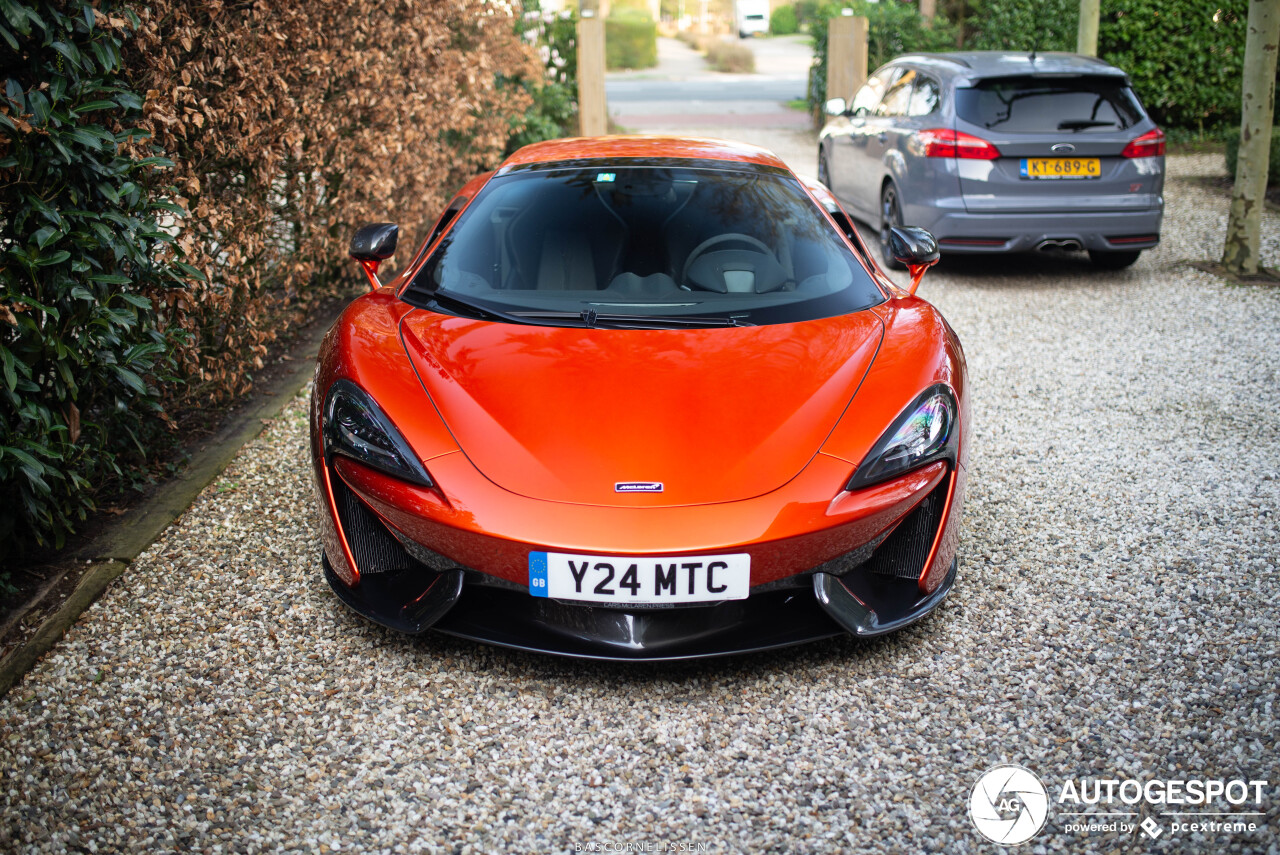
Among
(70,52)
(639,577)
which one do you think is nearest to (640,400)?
(639,577)

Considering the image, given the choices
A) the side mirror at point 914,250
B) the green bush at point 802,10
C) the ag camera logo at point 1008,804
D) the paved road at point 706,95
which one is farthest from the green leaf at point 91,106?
the green bush at point 802,10

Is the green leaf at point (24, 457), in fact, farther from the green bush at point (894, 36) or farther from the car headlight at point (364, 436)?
the green bush at point (894, 36)

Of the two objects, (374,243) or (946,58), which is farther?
(946,58)

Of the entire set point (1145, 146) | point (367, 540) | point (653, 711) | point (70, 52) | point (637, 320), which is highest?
point (70, 52)

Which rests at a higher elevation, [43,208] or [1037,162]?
[43,208]

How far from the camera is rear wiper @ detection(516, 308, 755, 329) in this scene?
10.00ft

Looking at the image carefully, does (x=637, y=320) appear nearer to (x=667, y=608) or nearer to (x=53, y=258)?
(x=667, y=608)

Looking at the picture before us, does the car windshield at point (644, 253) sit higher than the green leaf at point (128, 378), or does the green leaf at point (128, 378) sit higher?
the car windshield at point (644, 253)

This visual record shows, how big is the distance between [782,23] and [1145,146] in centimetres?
4600

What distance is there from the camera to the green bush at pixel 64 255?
110 inches

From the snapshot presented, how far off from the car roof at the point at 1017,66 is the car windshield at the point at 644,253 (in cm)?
394

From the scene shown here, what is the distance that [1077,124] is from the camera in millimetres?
6680

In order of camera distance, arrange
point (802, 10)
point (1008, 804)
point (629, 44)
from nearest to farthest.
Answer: point (1008, 804)
point (629, 44)
point (802, 10)

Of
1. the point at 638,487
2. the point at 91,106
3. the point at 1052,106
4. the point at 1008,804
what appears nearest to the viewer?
the point at 1008,804
